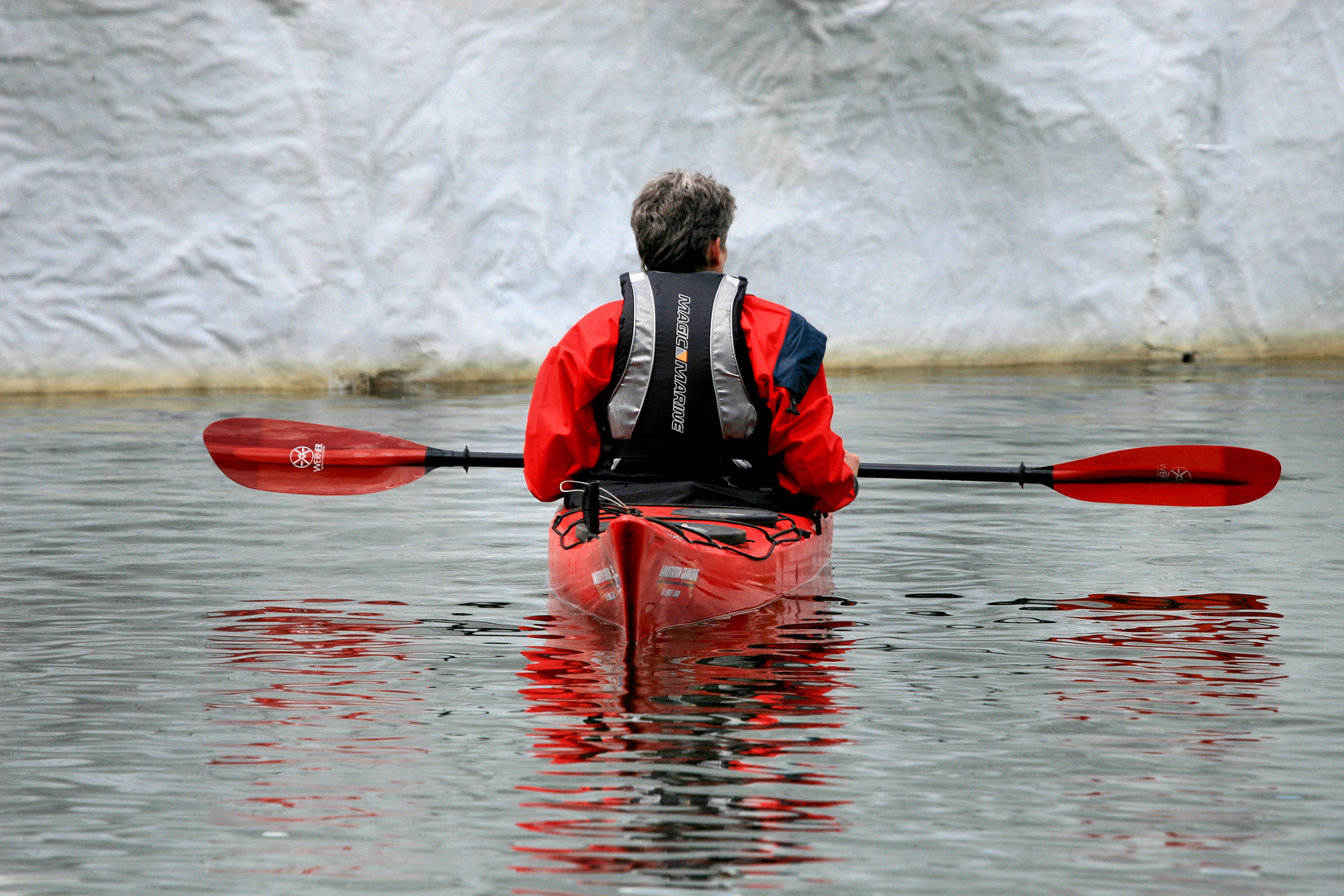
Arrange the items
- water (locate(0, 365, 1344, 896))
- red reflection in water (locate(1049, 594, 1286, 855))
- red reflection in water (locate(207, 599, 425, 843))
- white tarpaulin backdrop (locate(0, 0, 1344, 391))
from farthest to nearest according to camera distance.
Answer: white tarpaulin backdrop (locate(0, 0, 1344, 391)), red reflection in water (locate(207, 599, 425, 843)), red reflection in water (locate(1049, 594, 1286, 855)), water (locate(0, 365, 1344, 896))

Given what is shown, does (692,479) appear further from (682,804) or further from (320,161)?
Answer: (320,161)

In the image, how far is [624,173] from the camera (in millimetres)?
12703

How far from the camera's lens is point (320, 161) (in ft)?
37.8

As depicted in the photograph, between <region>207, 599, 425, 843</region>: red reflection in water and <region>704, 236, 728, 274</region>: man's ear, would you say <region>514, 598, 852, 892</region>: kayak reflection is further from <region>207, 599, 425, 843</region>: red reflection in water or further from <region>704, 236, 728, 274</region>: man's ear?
<region>704, 236, 728, 274</region>: man's ear

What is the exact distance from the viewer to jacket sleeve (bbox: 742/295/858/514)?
3945mm

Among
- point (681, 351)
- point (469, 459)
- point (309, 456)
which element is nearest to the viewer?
point (681, 351)

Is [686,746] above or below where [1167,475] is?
below

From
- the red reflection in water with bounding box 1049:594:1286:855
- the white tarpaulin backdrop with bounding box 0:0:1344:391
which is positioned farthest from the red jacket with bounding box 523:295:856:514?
the white tarpaulin backdrop with bounding box 0:0:1344:391

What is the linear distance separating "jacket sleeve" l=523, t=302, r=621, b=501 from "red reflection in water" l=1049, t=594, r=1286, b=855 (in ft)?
3.79

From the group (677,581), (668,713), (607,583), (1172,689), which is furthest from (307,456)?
(1172,689)

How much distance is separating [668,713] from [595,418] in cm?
108

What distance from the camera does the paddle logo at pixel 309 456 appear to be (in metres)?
5.29

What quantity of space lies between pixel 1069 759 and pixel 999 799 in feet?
0.93

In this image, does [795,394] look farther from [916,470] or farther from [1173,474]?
[1173,474]
